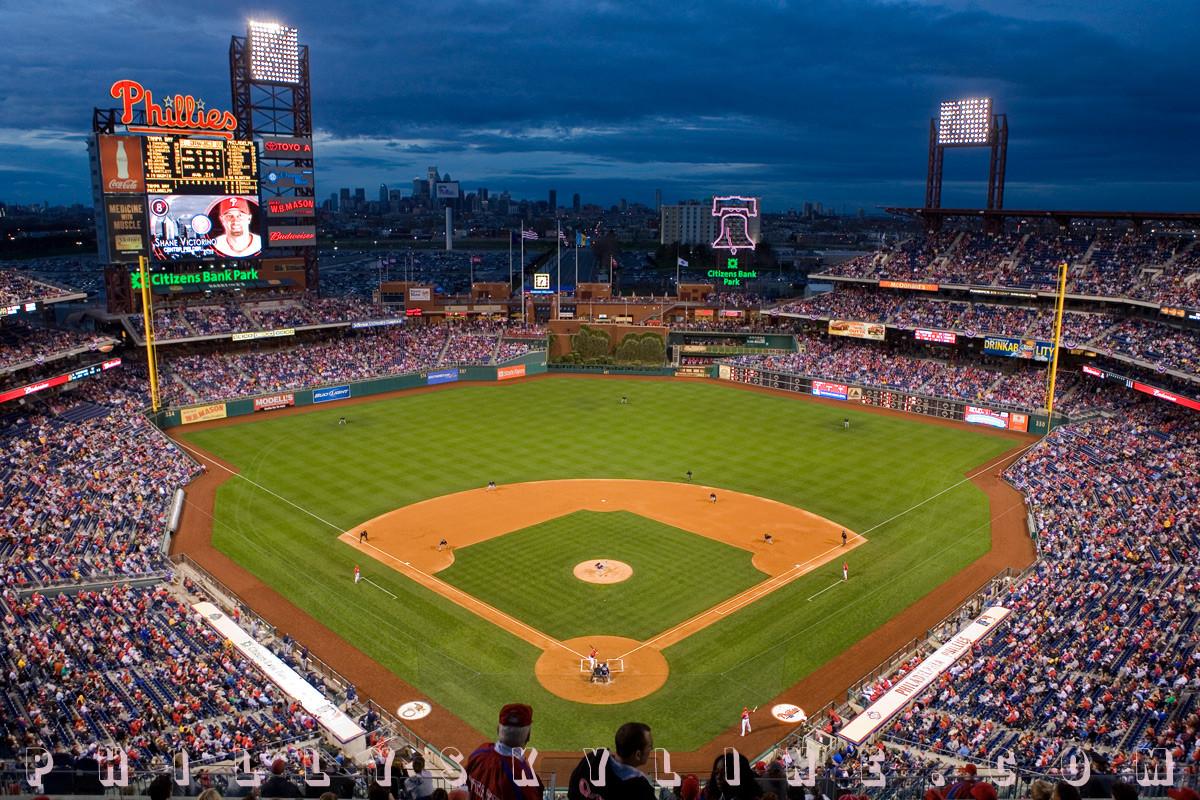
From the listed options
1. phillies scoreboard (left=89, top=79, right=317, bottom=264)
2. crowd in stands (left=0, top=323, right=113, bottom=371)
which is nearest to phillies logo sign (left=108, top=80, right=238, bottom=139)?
phillies scoreboard (left=89, top=79, right=317, bottom=264)

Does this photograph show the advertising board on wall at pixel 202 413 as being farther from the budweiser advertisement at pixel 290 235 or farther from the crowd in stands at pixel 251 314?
the budweiser advertisement at pixel 290 235

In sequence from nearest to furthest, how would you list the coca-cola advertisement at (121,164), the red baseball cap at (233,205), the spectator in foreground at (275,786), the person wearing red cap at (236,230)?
1. the spectator in foreground at (275,786)
2. the coca-cola advertisement at (121,164)
3. the red baseball cap at (233,205)
4. the person wearing red cap at (236,230)

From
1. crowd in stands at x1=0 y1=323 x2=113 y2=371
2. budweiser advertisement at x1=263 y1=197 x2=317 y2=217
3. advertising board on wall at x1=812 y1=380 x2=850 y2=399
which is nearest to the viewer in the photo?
crowd in stands at x1=0 y1=323 x2=113 y2=371

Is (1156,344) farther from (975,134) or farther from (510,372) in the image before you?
(510,372)

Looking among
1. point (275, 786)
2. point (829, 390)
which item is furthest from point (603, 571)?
point (829, 390)

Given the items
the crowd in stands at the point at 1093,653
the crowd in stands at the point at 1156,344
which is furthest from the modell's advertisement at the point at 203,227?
the crowd in stands at the point at 1156,344

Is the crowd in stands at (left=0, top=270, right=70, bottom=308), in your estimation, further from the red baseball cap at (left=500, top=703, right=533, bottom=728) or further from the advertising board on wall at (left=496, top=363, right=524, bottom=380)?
the red baseball cap at (left=500, top=703, right=533, bottom=728)
